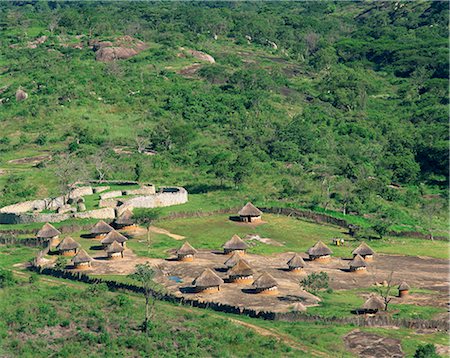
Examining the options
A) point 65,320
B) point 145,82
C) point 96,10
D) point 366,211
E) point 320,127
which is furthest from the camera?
point 96,10

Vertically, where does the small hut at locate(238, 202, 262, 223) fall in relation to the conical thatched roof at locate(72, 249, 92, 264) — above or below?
above

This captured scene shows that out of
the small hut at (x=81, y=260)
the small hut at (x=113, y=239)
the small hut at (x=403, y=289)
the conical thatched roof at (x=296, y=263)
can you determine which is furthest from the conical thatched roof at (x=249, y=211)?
the small hut at (x=403, y=289)

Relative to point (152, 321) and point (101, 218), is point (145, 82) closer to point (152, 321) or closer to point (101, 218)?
point (101, 218)

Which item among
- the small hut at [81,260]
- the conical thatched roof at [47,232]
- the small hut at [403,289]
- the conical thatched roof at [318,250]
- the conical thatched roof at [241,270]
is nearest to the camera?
the small hut at [403,289]

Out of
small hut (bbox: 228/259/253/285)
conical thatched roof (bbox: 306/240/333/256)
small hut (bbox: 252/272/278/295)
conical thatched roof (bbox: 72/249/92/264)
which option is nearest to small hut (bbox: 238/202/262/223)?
conical thatched roof (bbox: 306/240/333/256)

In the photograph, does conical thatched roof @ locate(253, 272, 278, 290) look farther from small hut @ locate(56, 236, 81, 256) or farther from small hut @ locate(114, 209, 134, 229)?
small hut @ locate(114, 209, 134, 229)

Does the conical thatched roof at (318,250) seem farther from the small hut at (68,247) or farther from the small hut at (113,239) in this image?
the small hut at (68,247)

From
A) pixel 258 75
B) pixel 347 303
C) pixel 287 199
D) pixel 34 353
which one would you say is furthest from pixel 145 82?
pixel 34 353
